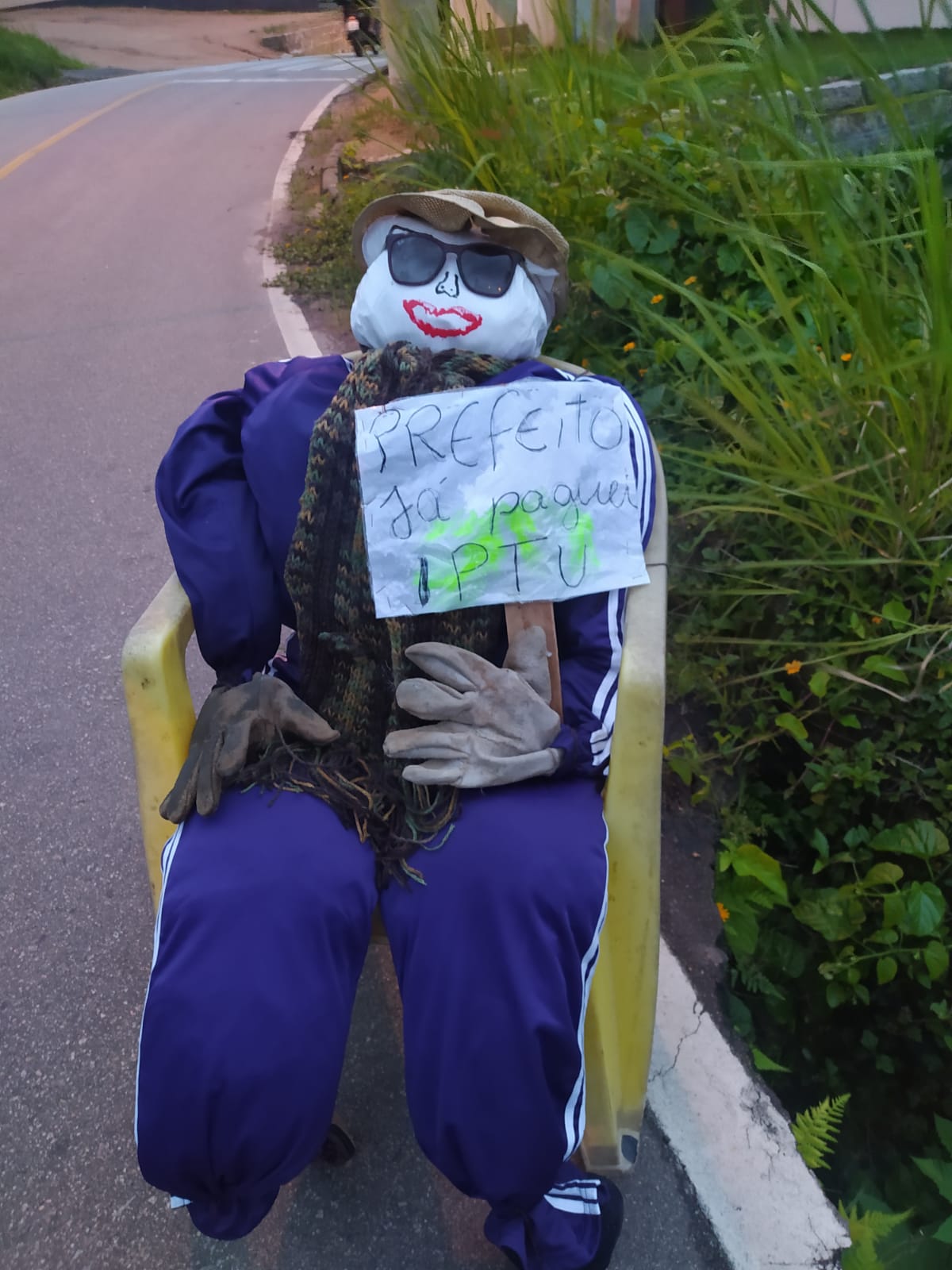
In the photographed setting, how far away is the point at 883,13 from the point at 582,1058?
4942 millimetres

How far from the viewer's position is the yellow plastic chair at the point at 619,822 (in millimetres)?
1393

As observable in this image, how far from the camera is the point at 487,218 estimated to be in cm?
165

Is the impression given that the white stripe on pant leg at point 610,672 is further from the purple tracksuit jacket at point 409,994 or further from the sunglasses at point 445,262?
the sunglasses at point 445,262

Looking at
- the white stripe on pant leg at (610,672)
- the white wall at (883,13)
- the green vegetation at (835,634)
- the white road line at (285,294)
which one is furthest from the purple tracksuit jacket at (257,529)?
the white road line at (285,294)

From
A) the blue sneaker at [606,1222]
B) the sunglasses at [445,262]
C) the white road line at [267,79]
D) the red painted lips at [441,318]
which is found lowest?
the blue sneaker at [606,1222]

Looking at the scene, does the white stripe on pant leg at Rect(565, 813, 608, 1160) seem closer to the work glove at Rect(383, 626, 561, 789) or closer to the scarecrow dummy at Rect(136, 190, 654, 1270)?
the scarecrow dummy at Rect(136, 190, 654, 1270)

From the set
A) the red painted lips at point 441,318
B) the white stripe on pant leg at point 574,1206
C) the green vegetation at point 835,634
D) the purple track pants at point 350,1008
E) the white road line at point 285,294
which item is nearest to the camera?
the purple track pants at point 350,1008

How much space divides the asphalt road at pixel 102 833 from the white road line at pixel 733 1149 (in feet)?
0.16

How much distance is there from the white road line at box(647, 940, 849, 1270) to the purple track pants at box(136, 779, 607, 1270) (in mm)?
260

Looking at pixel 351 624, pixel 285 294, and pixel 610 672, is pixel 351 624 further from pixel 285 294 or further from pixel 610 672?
pixel 285 294

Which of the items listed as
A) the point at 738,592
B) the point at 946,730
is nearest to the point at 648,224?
the point at 738,592

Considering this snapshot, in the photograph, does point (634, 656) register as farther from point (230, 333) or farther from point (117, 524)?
point (230, 333)

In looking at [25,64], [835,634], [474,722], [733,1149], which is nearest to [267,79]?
[25,64]

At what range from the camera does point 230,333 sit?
4926 millimetres
